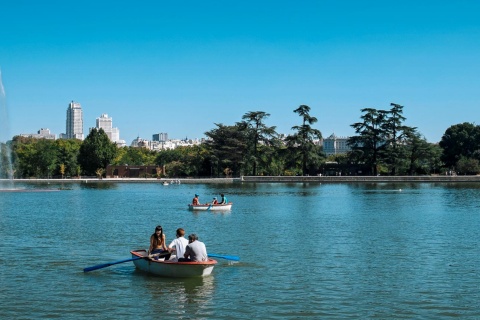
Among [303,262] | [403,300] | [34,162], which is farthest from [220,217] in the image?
[34,162]

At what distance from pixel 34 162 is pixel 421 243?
323 ft

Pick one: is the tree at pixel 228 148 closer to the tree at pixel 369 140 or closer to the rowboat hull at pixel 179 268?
the tree at pixel 369 140

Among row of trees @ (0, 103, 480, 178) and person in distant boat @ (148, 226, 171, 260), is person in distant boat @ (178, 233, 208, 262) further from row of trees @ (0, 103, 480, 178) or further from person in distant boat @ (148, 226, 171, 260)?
row of trees @ (0, 103, 480, 178)

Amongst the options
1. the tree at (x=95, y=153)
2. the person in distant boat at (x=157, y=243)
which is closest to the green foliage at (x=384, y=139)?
the tree at (x=95, y=153)

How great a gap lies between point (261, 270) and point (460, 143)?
84897 millimetres

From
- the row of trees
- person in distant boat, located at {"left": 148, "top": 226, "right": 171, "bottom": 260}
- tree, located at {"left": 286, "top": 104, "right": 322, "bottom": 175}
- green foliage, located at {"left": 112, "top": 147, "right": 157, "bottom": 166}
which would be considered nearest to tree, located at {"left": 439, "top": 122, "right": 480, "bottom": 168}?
the row of trees

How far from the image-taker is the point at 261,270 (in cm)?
1919

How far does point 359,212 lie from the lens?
131ft

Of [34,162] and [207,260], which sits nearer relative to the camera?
[207,260]

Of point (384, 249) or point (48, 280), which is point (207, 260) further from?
point (384, 249)

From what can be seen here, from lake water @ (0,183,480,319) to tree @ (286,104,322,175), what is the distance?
55.0 metres

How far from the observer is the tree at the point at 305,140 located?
9194cm

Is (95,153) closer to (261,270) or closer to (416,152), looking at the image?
(416,152)

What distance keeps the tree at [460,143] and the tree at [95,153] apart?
188 feet
